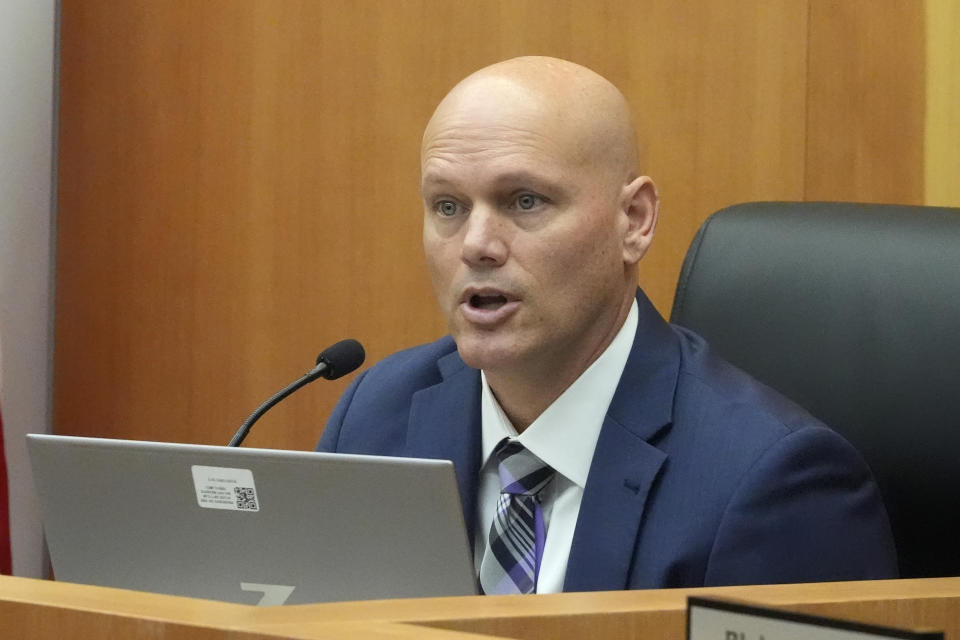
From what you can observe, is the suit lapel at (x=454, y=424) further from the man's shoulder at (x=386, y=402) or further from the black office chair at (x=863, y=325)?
the black office chair at (x=863, y=325)

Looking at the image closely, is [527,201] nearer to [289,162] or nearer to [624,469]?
[624,469]

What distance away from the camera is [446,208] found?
5.17 ft

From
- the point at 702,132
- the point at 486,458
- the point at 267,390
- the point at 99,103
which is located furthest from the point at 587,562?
the point at 99,103

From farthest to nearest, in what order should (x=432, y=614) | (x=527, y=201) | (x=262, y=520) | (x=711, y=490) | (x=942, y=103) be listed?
1. (x=942, y=103)
2. (x=527, y=201)
3. (x=711, y=490)
4. (x=262, y=520)
5. (x=432, y=614)

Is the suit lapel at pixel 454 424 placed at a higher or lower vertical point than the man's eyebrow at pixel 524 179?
lower

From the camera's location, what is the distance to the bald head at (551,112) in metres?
1.55

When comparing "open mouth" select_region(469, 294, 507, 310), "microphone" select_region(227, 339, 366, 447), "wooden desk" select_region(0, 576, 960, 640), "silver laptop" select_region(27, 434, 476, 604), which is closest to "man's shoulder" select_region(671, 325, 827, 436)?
"open mouth" select_region(469, 294, 507, 310)

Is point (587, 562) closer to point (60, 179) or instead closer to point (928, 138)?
point (928, 138)

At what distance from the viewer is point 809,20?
7.81ft

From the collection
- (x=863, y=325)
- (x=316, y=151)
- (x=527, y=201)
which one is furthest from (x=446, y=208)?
(x=316, y=151)

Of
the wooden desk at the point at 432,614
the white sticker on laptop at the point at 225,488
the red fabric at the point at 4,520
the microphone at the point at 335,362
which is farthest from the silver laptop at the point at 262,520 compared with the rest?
the red fabric at the point at 4,520

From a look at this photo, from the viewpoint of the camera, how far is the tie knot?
1516mm

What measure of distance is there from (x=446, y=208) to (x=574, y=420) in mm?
279

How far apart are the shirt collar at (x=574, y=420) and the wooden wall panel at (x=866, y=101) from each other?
0.87 m
